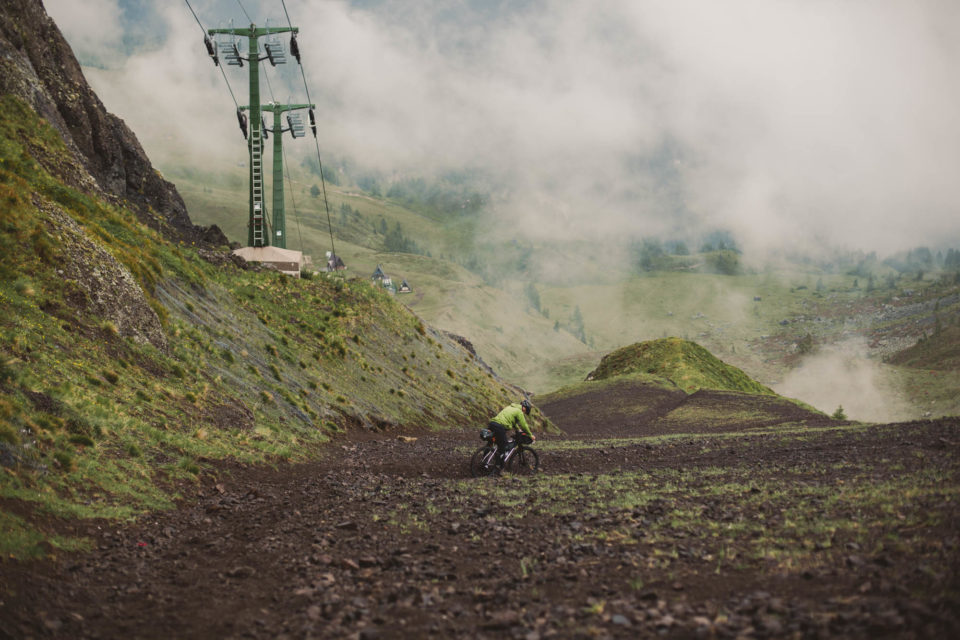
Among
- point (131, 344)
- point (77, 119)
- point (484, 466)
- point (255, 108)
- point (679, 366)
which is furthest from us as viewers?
point (679, 366)

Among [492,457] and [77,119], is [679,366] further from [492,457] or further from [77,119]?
[77,119]

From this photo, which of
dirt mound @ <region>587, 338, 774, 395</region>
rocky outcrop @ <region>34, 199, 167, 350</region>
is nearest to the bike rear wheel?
rocky outcrop @ <region>34, 199, 167, 350</region>

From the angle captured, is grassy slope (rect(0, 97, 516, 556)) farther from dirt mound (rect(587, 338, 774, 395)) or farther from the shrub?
dirt mound (rect(587, 338, 774, 395))

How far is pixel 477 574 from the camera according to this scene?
33.8ft

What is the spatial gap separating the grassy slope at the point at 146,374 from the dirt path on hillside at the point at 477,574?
1.62 m

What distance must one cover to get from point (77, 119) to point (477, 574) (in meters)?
45.6

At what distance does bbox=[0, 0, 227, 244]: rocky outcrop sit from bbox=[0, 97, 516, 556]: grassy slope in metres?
3.29

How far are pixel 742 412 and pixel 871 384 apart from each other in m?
106

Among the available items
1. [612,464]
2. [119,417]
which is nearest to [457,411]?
[612,464]

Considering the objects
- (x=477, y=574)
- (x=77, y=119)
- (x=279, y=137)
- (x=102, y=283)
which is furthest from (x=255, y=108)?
(x=477, y=574)

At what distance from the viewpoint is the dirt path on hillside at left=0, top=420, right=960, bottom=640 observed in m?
7.66

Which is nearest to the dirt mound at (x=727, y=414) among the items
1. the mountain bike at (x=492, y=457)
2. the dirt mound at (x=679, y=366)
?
the dirt mound at (x=679, y=366)

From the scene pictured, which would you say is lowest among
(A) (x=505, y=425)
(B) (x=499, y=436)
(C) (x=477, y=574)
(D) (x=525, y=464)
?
(C) (x=477, y=574)

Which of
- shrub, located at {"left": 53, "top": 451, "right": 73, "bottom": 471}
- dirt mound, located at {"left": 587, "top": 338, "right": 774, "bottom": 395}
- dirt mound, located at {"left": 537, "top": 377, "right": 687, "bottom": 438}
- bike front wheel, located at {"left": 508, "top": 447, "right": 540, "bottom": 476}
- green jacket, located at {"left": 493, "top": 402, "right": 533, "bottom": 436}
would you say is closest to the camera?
shrub, located at {"left": 53, "top": 451, "right": 73, "bottom": 471}
